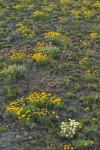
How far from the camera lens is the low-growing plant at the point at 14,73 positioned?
1459 centimetres

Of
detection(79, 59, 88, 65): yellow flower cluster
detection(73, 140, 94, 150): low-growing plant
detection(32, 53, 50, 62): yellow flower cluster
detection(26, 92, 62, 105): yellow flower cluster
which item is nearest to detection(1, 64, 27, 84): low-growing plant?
detection(32, 53, 50, 62): yellow flower cluster

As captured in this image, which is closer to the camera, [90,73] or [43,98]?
[43,98]

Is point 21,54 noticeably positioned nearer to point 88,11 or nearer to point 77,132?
point 77,132

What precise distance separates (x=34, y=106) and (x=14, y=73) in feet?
9.82

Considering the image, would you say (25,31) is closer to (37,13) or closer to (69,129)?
(37,13)

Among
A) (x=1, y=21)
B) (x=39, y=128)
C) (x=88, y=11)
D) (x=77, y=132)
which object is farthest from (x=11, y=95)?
(x=88, y=11)

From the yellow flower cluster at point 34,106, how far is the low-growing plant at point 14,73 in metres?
1.64

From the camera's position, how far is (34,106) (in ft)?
39.8

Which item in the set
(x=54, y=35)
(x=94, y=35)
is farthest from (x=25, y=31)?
(x=94, y=35)

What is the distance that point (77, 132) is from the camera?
11.2 meters

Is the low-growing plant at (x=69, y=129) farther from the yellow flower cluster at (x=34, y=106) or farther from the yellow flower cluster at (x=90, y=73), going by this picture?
the yellow flower cluster at (x=90, y=73)

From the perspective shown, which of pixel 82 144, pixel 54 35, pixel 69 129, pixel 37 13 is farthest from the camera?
pixel 37 13

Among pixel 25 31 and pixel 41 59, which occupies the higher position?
pixel 41 59

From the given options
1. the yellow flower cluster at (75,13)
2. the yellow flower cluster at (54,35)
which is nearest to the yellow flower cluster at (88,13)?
the yellow flower cluster at (75,13)
